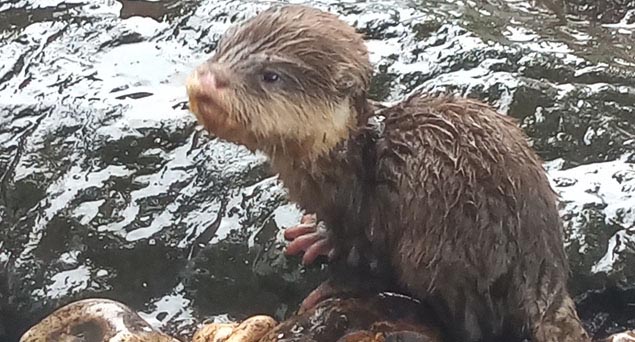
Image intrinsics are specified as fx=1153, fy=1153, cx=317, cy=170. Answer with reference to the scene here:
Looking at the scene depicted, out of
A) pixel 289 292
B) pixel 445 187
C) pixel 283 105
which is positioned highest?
pixel 283 105

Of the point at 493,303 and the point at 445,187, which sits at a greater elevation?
the point at 445,187

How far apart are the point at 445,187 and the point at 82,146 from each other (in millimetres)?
1756

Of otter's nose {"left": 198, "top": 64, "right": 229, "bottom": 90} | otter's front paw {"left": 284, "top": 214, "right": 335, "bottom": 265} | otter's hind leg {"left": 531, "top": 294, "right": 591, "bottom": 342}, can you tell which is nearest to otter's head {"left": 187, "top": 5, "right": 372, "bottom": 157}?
otter's nose {"left": 198, "top": 64, "right": 229, "bottom": 90}

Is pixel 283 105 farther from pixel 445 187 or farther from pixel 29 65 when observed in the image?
pixel 29 65

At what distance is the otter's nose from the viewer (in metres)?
3.70

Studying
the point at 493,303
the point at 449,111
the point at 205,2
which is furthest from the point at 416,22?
Answer: the point at 493,303

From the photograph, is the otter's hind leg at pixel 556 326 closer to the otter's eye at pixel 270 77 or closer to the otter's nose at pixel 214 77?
the otter's eye at pixel 270 77

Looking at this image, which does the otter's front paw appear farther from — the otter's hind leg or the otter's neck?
the otter's hind leg

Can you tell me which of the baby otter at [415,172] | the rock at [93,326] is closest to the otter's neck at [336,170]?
the baby otter at [415,172]

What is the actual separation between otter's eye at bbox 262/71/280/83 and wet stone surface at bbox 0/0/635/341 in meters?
0.92

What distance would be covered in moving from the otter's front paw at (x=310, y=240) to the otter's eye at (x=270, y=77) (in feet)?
2.67

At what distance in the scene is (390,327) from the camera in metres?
4.00

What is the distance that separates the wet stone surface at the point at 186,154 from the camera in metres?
4.50

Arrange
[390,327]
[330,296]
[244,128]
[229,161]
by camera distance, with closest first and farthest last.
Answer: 1. [244,128]
2. [390,327]
3. [330,296]
4. [229,161]
